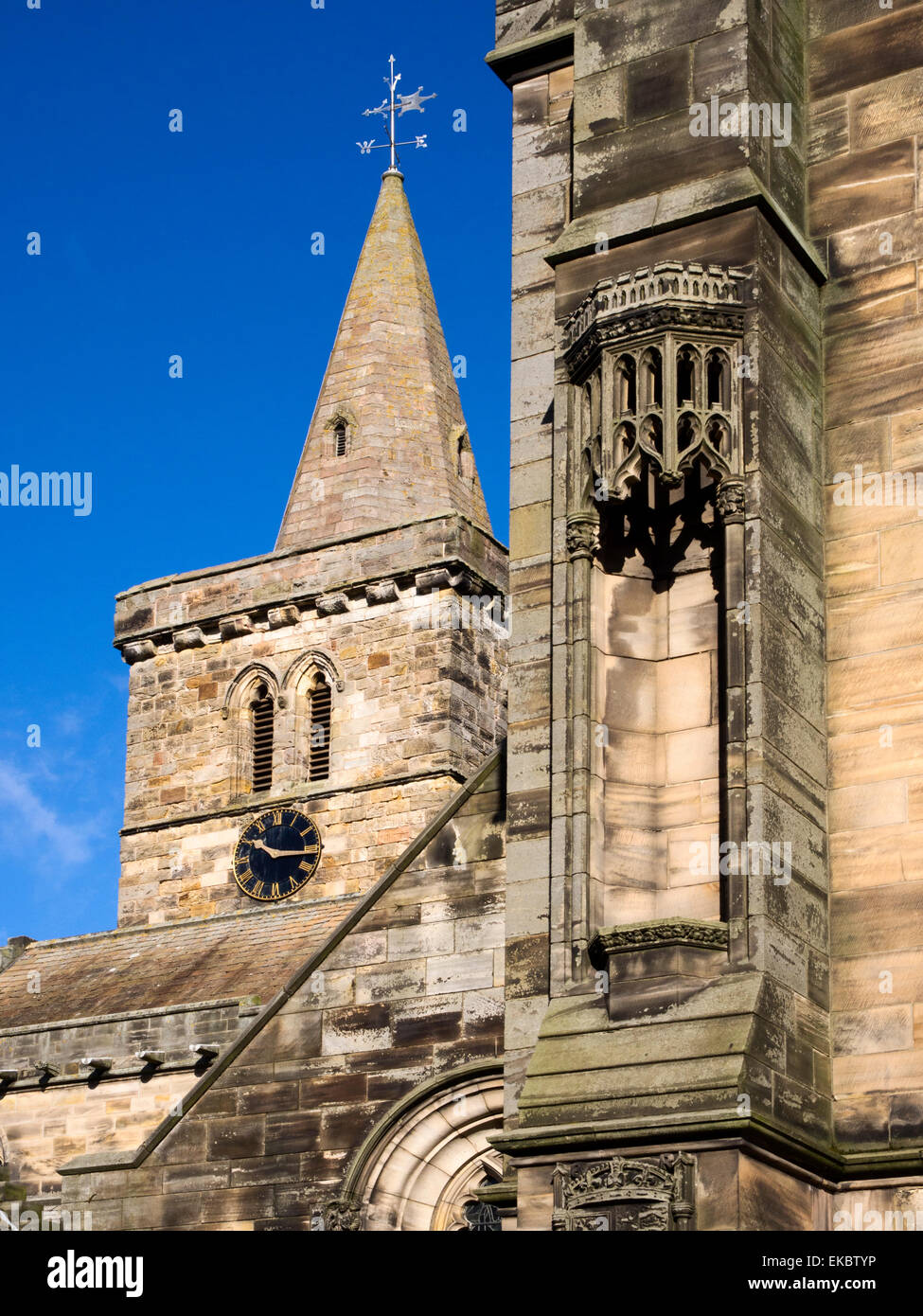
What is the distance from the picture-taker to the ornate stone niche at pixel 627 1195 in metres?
9.25

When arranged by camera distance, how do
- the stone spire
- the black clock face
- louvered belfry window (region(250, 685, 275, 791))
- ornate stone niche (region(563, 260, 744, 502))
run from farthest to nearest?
1. the stone spire
2. louvered belfry window (region(250, 685, 275, 791))
3. the black clock face
4. ornate stone niche (region(563, 260, 744, 502))

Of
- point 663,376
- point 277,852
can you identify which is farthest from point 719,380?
point 277,852

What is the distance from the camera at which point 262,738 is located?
4550cm

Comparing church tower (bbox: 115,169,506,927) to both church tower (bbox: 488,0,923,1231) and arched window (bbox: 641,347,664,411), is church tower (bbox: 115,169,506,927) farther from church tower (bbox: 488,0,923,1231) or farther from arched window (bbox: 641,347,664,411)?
arched window (bbox: 641,347,664,411)

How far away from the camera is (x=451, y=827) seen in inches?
633

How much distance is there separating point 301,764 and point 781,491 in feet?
111

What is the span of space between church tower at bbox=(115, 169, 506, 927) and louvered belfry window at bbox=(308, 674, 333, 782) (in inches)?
1.5

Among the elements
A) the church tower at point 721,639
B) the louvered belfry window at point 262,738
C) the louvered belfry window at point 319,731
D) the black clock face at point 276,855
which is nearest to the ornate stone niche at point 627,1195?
the church tower at point 721,639

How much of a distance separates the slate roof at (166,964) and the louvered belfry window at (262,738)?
479cm

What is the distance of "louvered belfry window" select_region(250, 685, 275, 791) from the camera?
148 feet

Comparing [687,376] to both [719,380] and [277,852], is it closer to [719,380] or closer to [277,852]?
[719,380]

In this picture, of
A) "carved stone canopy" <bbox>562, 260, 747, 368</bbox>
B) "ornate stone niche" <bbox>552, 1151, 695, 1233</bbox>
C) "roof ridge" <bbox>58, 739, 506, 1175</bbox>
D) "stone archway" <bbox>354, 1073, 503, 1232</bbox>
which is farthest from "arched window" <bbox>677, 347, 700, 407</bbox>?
"stone archway" <bbox>354, 1073, 503, 1232</bbox>

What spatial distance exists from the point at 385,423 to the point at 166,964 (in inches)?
549

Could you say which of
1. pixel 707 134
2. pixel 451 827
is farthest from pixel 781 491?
pixel 451 827
